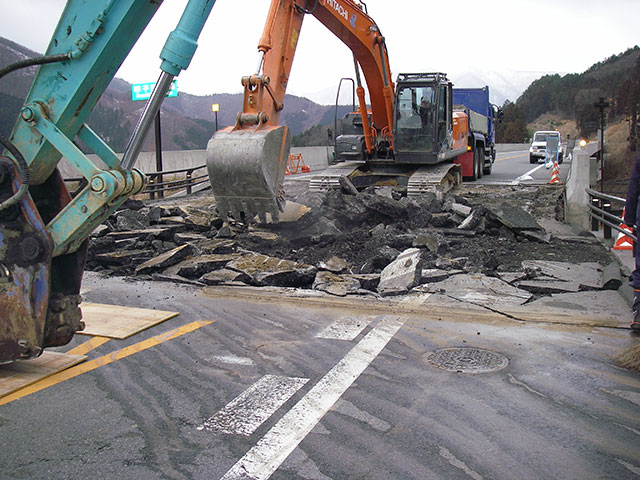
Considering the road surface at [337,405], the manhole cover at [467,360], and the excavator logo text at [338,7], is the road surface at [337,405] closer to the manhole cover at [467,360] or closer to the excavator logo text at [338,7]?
the manhole cover at [467,360]

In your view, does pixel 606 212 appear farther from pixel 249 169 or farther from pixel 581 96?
pixel 581 96

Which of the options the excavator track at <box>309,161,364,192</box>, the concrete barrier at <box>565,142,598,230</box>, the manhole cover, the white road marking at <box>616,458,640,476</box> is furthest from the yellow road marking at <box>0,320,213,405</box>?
Answer: the concrete barrier at <box>565,142,598,230</box>

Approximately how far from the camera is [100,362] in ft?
16.9

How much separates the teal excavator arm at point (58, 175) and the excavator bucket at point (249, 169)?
315cm

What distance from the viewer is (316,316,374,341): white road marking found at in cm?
600

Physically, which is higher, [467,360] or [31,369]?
[31,369]

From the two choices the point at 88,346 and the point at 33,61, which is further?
the point at 88,346

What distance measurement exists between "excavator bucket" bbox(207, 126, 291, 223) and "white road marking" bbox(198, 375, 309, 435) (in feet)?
11.9

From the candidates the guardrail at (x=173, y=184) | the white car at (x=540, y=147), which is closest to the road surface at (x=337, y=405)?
the guardrail at (x=173, y=184)

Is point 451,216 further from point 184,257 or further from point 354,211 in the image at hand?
point 184,257

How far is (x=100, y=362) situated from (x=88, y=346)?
538mm

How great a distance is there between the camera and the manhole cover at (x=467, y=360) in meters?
5.08

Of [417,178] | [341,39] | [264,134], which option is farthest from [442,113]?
[264,134]

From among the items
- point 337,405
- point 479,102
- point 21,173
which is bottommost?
point 337,405
